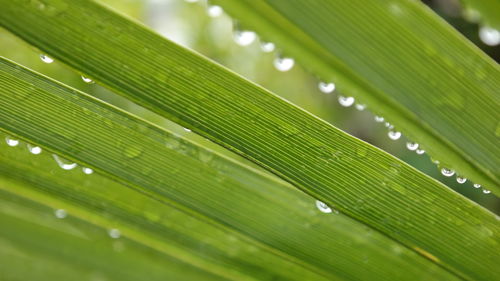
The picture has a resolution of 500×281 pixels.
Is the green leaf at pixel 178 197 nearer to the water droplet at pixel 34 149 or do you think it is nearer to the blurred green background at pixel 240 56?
the water droplet at pixel 34 149

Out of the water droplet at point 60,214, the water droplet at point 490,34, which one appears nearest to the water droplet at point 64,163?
the water droplet at point 60,214

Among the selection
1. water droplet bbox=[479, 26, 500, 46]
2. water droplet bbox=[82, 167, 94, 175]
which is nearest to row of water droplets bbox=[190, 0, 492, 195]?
water droplet bbox=[479, 26, 500, 46]

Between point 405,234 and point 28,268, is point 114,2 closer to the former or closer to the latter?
point 28,268

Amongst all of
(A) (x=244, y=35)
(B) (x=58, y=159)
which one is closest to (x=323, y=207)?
(A) (x=244, y=35)

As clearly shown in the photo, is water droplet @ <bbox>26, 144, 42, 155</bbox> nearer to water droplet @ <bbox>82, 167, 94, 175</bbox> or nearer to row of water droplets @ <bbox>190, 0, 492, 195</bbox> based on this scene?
water droplet @ <bbox>82, 167, 94, 175</bbox>

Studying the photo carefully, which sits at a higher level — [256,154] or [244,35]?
[244,35]

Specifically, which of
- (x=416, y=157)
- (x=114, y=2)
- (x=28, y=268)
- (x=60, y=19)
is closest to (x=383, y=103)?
(x=60, y=19)

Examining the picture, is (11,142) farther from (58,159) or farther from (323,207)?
(323,207)
